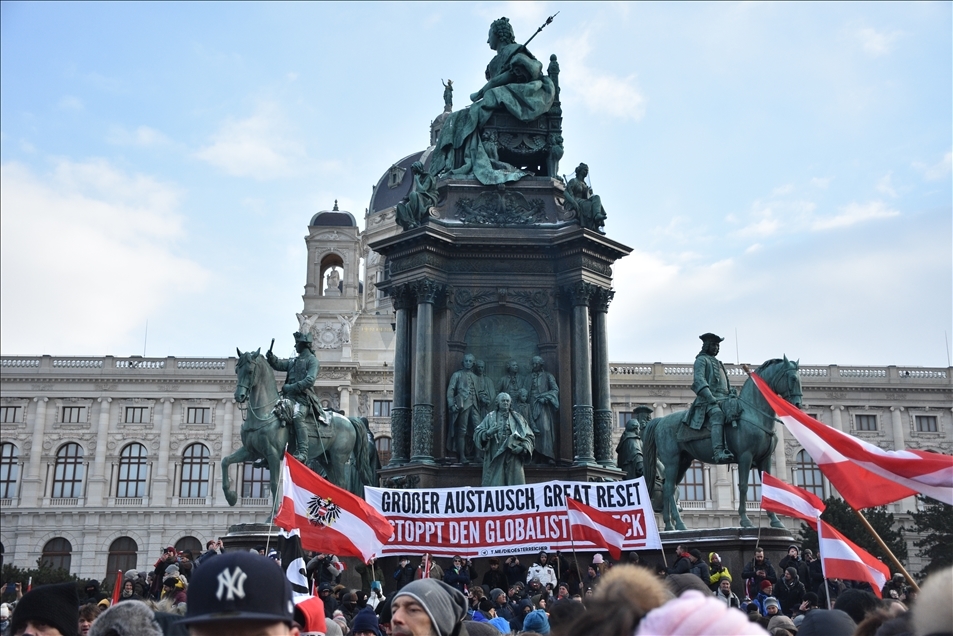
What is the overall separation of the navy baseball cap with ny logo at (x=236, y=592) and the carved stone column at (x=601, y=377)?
17.4m

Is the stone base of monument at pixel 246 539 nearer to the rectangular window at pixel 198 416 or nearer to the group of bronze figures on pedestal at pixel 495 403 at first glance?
the group of bronze figures on pedestal at pixel 495 403

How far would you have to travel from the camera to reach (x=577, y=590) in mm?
17172

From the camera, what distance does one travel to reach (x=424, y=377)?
20641mm

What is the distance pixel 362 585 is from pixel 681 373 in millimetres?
64216

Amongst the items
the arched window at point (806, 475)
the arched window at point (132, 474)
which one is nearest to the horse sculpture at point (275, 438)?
the arched window at point (132, 474)

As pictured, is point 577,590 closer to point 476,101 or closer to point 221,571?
point 476,101

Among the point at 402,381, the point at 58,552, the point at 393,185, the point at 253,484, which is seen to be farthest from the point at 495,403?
the point at 393,185

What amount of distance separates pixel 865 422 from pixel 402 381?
67.9 m

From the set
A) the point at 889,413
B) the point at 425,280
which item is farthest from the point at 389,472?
the point at 889,413

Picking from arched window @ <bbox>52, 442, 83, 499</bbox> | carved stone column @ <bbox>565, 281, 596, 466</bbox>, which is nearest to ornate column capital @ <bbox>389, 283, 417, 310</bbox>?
carved stone column @ <bbox>565, 281, 596, 466</bbox>

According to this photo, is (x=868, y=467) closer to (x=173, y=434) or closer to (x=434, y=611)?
(x=434, y=611)

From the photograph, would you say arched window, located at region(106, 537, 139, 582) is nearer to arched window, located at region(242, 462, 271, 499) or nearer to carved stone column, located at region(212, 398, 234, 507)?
carved stone column, located at region(212, 398, 234, 507)

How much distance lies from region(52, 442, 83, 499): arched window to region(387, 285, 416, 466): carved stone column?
66973mm

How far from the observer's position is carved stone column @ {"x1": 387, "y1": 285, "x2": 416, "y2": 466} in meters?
20.9
